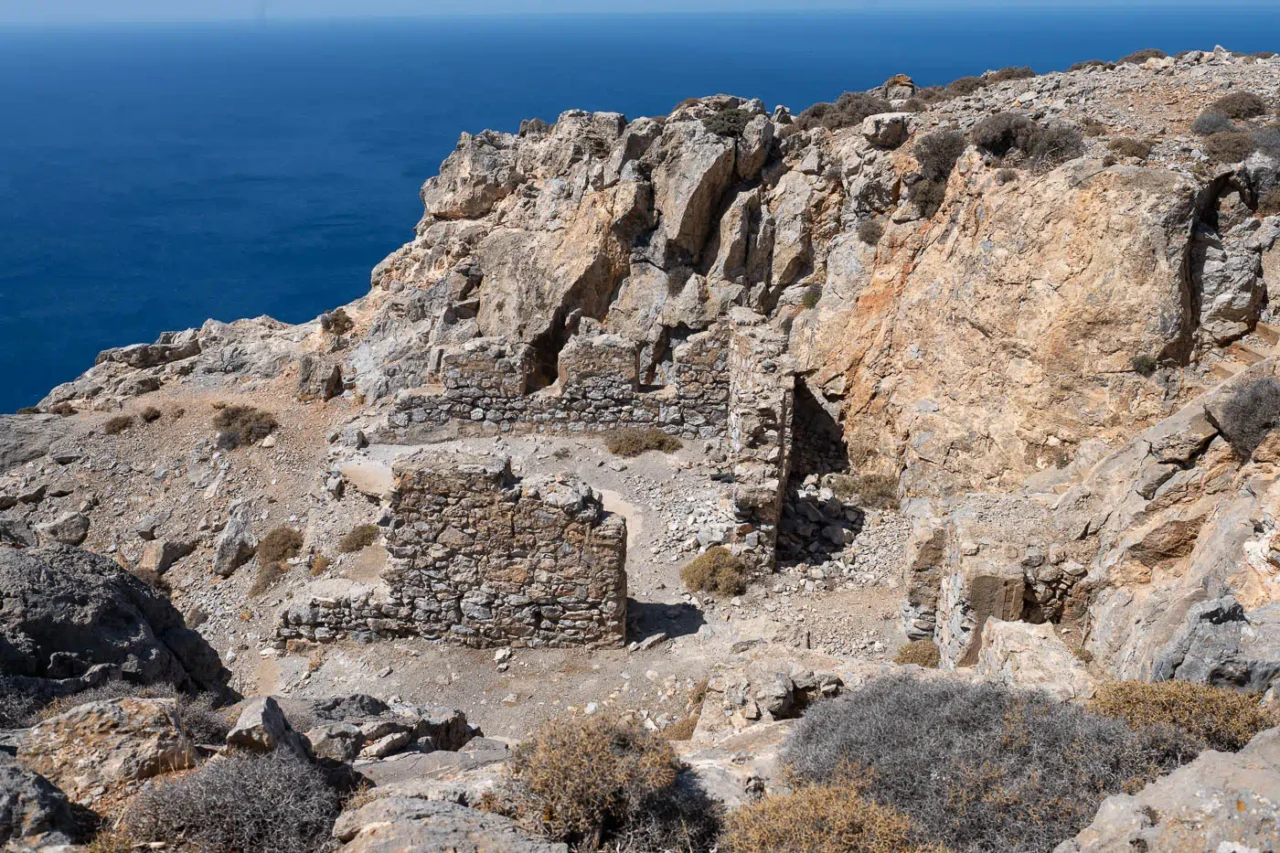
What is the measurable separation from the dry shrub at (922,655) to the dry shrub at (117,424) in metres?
19.1

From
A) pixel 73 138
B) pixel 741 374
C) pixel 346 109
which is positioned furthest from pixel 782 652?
pixel 346 109

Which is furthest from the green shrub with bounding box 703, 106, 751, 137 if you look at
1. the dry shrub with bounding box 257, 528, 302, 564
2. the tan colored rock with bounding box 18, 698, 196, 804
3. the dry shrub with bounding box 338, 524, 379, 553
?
the tan colored rock with bounding box 18, 698, 196, 804

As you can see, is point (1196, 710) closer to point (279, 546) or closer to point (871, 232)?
point (279, 546)

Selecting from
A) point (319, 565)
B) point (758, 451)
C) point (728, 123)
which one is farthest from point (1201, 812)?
point (728, 123)

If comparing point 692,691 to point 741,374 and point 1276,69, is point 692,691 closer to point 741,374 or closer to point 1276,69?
point 741,374

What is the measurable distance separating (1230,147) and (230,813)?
16781 mm

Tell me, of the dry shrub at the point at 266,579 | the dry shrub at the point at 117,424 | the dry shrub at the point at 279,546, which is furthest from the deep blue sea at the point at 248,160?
the dry shrub at the point at 266,579

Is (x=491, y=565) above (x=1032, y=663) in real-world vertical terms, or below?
below

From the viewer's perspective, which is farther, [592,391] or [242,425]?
[242,425]

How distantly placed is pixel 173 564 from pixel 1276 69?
85.9 feet

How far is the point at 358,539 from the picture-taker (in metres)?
13.3

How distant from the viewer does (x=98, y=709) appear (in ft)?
16.0

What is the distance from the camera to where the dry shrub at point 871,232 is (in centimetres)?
1825

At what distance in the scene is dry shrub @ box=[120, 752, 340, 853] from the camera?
4.15 metres
